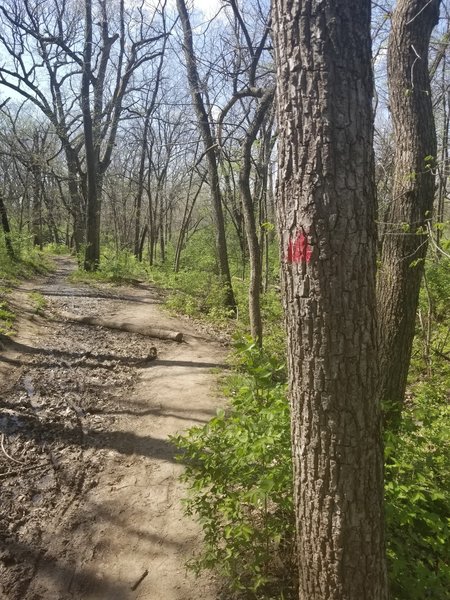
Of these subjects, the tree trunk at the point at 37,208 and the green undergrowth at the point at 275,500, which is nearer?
the green undergrowth at the point at 275,500

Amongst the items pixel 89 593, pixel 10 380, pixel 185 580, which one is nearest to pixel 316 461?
pixel 185 580

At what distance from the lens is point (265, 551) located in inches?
113

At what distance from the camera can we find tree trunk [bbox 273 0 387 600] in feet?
6.34

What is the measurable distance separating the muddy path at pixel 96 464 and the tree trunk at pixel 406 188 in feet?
8.43

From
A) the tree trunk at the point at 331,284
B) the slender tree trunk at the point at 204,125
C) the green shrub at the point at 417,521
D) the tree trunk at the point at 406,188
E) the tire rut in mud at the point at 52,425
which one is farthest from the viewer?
the slender tree trunk at the point at 204,125

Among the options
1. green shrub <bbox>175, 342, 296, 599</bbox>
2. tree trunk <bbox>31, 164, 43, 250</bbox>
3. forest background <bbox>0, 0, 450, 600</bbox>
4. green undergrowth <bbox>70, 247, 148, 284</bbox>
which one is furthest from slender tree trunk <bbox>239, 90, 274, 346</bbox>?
tree trunk <bbox>31, 164, 43, 250</bbox>

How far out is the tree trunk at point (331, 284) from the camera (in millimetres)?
1933

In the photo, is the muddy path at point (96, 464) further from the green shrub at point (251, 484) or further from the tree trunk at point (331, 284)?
the tree trunk at point (331, 284)

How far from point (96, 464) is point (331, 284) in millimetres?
3676

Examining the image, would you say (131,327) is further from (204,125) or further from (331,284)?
(331,284)

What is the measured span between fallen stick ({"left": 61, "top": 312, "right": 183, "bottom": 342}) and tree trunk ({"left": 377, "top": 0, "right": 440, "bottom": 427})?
4913mm

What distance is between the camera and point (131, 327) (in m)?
8.79

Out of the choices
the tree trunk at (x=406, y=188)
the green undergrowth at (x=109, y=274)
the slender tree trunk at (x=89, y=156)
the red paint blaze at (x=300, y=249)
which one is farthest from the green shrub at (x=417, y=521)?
the slender tree trunk at (x=89, y=156)

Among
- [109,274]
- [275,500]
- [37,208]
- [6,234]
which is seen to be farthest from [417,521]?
[37,208]
